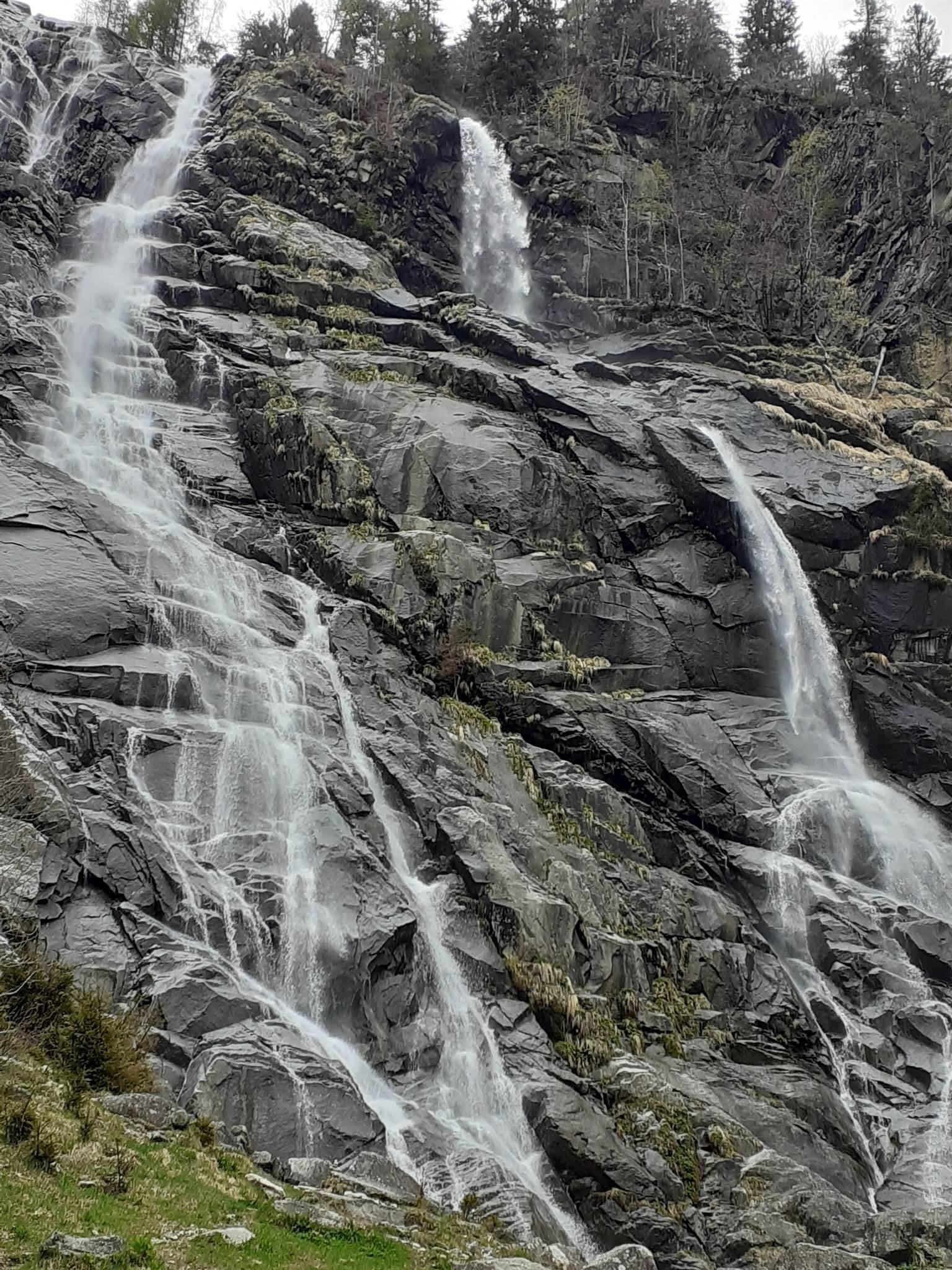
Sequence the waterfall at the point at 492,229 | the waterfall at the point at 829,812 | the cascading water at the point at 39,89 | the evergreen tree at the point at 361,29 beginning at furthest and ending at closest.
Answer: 1. the evergreen tree at the point at 361,29
2. the waterfall at the point at 492,229
3. the cascading water at the point at 39,89
4. the waterfall at the point at 829,812

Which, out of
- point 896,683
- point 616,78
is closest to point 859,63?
point 616,78

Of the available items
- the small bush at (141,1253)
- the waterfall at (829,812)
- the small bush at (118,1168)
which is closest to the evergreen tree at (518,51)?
the waterfall at (829,812)

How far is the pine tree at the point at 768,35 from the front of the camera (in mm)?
62875

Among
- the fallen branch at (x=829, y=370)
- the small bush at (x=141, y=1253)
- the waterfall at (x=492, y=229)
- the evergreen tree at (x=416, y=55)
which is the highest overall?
the evergreen tree at (x=416, y=55)

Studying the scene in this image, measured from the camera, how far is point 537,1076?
1528 centimetres

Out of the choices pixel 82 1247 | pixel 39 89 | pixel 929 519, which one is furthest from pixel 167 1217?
pixel 39 89

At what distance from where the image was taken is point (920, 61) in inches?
2247

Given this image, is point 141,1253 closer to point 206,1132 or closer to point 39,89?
point 206,1132

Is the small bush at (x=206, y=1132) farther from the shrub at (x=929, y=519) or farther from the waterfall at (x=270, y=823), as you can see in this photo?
the shrub at (x=929, y=519)

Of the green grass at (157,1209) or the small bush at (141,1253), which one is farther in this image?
the green grass at (157,1209)

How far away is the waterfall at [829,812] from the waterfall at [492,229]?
60.1 feet

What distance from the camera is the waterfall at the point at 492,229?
4656cm

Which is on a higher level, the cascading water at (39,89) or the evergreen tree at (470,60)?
the evergreen tree at (470,60)

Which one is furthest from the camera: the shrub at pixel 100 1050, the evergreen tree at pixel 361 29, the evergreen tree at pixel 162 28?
the evergreen tree at pixel 162 28
